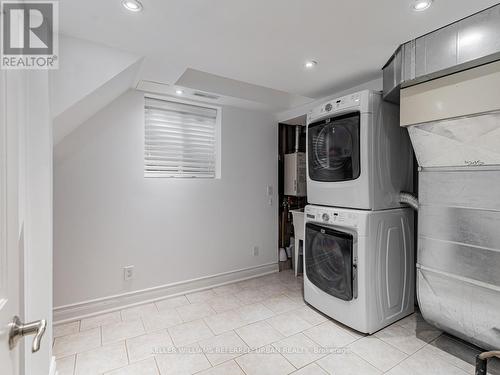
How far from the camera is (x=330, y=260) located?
235 cm

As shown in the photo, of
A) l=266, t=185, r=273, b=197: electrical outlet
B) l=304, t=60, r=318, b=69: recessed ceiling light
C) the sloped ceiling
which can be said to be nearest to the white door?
the sloped ceiling

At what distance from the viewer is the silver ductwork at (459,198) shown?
5.15ft

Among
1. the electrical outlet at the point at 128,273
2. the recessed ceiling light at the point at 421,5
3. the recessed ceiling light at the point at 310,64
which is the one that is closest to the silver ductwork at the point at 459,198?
the recessed ceiling light at the point at 421,5

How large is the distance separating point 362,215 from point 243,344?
1386mm

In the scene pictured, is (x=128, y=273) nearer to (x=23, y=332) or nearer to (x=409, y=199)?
(x=23, y=332)

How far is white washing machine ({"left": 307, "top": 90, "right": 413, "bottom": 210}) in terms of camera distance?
210 cm

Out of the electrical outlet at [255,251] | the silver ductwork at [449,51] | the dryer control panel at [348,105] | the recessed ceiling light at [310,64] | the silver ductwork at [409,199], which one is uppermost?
the recessed ceiling light at [310,64]

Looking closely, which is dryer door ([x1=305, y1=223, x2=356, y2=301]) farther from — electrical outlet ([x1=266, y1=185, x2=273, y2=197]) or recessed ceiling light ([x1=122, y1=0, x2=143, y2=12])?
recessed ceiling light ([x1=122, y1=0, x2=143, y2=12])

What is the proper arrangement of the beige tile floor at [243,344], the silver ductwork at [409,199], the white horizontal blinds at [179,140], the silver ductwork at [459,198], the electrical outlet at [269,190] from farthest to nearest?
the electrical outlet at [269,190]
the white horizontal blinds at [179,140]
the silver ductwork at [409,199]
the beige tile floor at [243,344]
the silver ductwork at [459,198]

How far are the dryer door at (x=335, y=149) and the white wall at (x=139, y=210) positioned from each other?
1.04 metres

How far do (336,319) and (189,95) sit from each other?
2636 millimetres

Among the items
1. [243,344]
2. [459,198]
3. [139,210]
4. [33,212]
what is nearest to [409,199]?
[459,198]

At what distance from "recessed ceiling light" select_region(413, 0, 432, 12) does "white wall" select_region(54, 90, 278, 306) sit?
2135 mm

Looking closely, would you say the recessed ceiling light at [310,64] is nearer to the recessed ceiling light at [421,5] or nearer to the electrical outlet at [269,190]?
the recessed ceiling light at [421,5]
